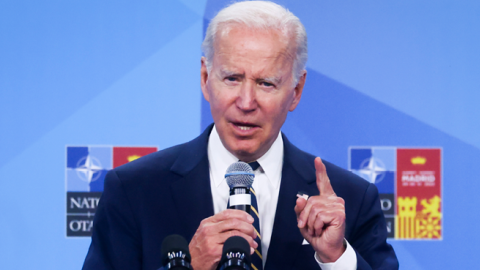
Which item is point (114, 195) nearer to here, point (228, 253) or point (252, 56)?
point (252, 56)

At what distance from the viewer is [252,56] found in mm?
1481

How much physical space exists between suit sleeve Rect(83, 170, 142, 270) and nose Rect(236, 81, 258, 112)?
0.52 meters

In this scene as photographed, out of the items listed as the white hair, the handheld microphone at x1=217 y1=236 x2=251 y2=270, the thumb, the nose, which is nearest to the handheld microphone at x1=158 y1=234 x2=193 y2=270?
the handheld microphone at x1=217 y1=236 x2=251 y2=270

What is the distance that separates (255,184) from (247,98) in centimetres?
34

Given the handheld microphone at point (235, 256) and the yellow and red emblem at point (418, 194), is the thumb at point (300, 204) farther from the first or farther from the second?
the yellow and red emblem at point (418, 194)

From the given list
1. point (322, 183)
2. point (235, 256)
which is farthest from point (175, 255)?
point (322, 183)

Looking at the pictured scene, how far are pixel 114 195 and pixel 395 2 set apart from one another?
200 centimetres

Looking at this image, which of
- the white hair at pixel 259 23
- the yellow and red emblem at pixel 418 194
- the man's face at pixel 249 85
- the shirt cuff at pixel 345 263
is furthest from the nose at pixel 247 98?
the yellow and red emblem at pixel 418 194

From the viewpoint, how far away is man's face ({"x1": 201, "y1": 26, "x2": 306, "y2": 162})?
148 cm

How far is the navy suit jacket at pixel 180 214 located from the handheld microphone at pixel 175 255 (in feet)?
2.00

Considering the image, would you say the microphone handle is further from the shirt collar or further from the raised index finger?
the shirt collar

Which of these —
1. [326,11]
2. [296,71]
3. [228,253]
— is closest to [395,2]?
[326,11]

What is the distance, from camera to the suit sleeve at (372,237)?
64.8 inches

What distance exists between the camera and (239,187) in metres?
1.20
